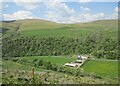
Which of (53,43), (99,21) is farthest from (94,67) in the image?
(99,21)

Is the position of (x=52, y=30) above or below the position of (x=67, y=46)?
above

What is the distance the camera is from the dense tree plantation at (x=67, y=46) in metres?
31.1

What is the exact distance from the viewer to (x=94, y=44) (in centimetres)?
3672

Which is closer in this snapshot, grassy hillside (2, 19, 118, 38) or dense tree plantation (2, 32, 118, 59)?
dense tree plantation (2, 32, 118, 59)

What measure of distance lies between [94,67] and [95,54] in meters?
6.03

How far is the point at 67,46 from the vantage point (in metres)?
37.1

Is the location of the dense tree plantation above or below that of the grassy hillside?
below

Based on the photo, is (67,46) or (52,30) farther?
(52,30)

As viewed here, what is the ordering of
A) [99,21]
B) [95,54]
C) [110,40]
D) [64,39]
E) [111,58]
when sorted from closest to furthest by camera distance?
[111,58], [95,54], [110,40], [64,39], [99,21]

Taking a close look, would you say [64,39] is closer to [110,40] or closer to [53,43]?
[53,43]

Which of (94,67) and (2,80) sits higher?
(2,80)

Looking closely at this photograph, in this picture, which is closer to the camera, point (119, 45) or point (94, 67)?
point (94, 67)

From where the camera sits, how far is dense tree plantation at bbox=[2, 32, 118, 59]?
31069 mm

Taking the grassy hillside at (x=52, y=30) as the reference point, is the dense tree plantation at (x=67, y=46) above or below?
below
